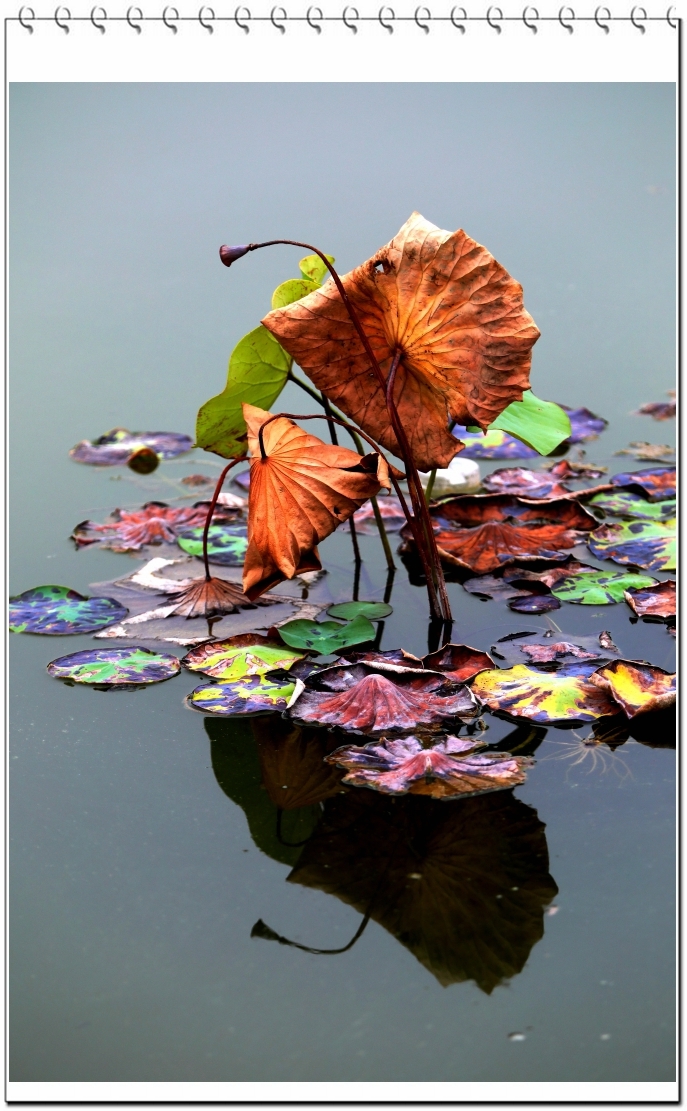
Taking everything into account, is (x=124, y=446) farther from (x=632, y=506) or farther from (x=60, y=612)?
(x=632, y=506)

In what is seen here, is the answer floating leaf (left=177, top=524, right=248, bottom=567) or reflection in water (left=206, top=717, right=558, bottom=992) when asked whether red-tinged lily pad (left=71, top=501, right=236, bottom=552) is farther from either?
reflection in water (left=206, top=717, right=558, bottom=992)

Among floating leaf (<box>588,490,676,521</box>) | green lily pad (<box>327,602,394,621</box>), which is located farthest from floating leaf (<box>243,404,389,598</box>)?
floating leaf (<box>588,490,676,521</box>)

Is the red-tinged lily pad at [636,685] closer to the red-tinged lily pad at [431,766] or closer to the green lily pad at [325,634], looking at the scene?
the red-tinged lily pad at [431,766]

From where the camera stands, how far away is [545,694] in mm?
1204

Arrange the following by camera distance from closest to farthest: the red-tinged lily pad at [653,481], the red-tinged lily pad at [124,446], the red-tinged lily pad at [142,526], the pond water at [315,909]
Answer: the pond water at [315,909], the red-tinged lily pad at [142,526], the red-tinged lily pad at [653,481], the red-tinged lily pad at [124,446]

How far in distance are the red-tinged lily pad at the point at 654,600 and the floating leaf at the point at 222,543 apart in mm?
580

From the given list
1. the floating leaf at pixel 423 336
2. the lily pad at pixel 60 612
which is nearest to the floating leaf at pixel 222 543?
the lily pad at pixel 60 612

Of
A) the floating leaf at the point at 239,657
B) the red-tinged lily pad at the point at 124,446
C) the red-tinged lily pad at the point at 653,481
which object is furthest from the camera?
the red-tinged lily pad at the point at 124,446

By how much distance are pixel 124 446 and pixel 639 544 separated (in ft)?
3.49

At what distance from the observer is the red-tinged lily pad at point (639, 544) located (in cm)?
159

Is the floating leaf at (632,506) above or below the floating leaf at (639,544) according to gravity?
above

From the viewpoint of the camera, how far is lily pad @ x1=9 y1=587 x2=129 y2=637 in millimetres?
1457

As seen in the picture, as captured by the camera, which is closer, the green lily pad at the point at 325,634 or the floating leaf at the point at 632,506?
the green lily pad at the point at 325,634
